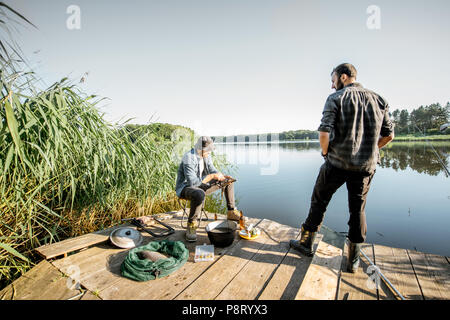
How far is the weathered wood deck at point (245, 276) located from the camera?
1.53m

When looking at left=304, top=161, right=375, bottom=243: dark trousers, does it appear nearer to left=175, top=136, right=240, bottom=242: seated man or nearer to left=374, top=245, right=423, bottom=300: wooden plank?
left=374, top=245, right=423, bottom=300: wooden plank

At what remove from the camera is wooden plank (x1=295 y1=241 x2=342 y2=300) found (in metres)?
1.54

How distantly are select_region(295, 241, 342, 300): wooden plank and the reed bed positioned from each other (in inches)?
88.9

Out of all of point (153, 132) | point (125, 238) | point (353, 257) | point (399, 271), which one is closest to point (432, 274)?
point (399, 271)

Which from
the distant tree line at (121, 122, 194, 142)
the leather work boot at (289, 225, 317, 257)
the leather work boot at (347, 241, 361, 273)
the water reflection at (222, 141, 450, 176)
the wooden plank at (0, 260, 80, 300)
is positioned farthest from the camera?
the distant tree line at (121, 122, 194, 142)

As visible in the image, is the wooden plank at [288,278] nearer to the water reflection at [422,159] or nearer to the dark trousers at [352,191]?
the dark trousers at [352,191]

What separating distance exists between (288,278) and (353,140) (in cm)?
129

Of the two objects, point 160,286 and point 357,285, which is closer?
point 160,286

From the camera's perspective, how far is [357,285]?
173 cm

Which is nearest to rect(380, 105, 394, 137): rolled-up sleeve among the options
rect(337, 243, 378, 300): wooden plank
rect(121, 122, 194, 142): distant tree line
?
rect(337, 243, 378, 300): wooden plank

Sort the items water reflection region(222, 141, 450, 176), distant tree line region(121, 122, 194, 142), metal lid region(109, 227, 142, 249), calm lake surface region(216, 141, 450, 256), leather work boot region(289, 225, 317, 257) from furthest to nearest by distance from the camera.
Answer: calm lake surface region(216, 141, 450, 256)
distant tree line region(121, 122, 194, 142)
water reflection region(222, 141, 450, 176)
metal lid region(109, 227, 142, 249)
leather work boot region(289, 225, 317, 257)

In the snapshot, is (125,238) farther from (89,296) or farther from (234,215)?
(234,215)

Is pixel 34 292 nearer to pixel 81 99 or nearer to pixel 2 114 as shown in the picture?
pixel 2 114
